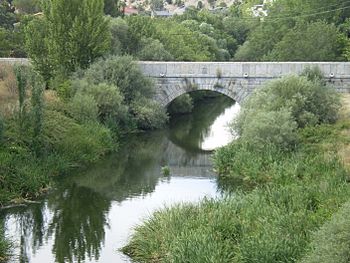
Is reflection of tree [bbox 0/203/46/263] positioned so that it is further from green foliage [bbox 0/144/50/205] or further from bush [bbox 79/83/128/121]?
bush [bbox 79/83/128/121]

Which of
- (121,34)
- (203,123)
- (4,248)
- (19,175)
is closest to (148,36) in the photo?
(121,34)

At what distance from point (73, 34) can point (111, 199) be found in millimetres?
14806

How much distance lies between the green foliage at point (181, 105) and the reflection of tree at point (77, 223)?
20464 millimetres

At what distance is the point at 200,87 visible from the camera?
38.3m

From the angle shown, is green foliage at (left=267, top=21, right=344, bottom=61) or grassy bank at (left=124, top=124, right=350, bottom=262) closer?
grassy bank at (left=124, top=124, right=350, bottom=262)

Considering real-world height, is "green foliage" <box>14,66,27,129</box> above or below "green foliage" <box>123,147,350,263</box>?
above

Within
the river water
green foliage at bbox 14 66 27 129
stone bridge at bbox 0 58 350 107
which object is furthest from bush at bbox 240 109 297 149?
stone bridge at bbox 0 58 350 107

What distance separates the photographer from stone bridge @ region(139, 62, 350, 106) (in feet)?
120

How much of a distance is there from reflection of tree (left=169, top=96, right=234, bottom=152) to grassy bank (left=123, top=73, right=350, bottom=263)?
728cm

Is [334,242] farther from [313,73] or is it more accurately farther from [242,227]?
[313,73]

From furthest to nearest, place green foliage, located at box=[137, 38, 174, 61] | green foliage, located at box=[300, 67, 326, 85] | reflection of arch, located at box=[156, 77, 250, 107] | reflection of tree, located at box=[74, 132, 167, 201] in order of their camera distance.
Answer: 1. green foliage, located at box=[137, 38, 174, 61]
2. reflection of arch, located at box=[156, 77, 250, 107]
3. green foliage, located at box=[300, 67, 326, 85]
4. reflection of tree, located at box=[74, 132, 167, 201]

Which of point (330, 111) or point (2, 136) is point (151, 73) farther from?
point (2, 136)

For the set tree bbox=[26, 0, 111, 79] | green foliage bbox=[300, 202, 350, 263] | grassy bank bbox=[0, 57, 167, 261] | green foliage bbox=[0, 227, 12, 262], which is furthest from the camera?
tree bbox=[26, 0, 111, 79]

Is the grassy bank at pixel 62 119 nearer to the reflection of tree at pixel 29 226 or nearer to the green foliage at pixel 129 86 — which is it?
the green foliage at pixel 129 86
